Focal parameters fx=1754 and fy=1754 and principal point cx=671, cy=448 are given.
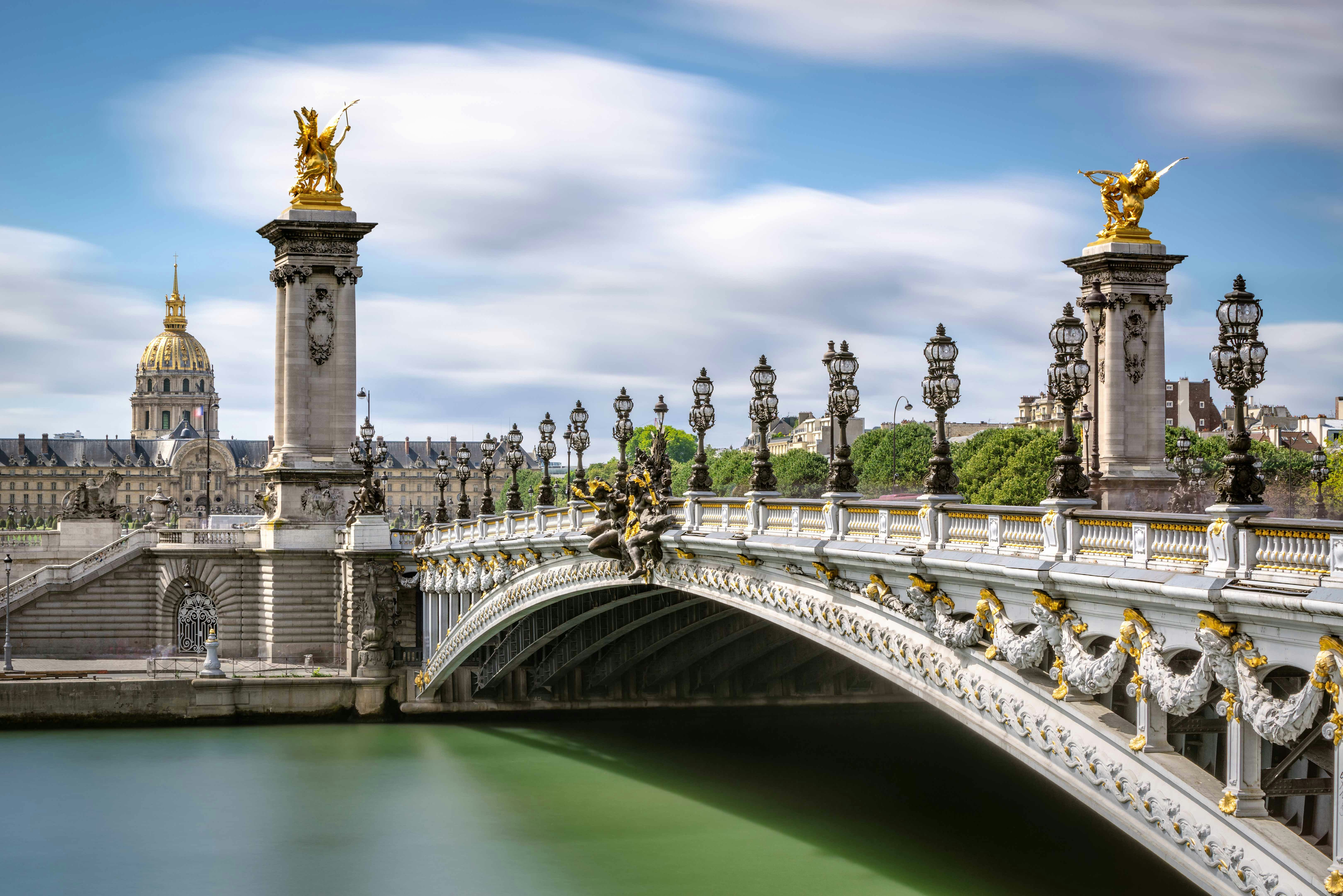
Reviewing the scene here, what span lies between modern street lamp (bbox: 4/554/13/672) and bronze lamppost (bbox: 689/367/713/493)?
30.3 metres

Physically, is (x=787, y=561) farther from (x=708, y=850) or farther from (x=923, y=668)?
(x=708, y=850)

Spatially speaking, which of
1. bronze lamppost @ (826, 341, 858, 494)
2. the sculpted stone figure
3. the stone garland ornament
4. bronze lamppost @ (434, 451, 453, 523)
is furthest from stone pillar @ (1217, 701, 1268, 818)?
the sculpted stone figure

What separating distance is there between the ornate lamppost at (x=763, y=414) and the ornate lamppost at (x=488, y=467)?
2321cm

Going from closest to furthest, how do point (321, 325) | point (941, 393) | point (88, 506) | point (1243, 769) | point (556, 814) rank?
point (1243, 769), point (941, 393), point (556, 814), point (321, 325), point (88, 506)

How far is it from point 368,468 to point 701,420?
31244 mm

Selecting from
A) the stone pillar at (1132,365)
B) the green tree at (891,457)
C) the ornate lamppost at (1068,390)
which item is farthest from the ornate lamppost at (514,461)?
the green tree at (891,457)

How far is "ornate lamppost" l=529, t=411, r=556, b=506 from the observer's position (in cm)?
4634

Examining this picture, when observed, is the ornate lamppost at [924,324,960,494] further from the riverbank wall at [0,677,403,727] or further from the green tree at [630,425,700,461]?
the green tree at [630,425,700,461]

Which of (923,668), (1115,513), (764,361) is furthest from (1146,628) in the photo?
(764,361)

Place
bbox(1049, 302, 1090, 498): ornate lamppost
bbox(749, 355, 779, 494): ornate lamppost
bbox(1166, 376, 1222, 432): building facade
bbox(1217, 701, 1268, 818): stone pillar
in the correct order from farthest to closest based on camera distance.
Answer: bbox(1166, 376, 1222, 432): building facade < bbox(749, 355, 779, 494): ornate lamppost < bbox(1049, 302, 1090, 498): ornate lamppost < bbox(1217, 701, 1268, 818): stone pillar

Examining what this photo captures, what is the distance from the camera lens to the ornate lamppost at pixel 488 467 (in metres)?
53.8

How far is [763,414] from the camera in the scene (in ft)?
100

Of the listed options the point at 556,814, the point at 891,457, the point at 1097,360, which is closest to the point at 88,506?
the point at 556,814

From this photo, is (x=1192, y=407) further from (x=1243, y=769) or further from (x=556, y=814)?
(x=1243, y=769)
